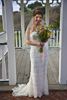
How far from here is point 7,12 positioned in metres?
3.24

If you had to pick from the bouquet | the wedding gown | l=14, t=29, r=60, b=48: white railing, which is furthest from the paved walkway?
l=14, t=29, r=60, b=48: white railing

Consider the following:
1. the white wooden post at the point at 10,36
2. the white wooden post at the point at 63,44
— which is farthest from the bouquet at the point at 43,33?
the white wooden post at the point at 10,36

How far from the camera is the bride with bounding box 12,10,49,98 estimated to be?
2.80 meters

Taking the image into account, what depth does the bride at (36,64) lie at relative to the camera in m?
2.80

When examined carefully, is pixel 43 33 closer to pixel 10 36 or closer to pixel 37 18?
pixel 37 18

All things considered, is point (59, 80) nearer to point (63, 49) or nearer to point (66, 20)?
point (63, 49)

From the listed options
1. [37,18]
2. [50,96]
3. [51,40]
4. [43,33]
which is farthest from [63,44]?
[51,40]

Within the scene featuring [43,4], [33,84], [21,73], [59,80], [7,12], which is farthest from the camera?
[43,4]

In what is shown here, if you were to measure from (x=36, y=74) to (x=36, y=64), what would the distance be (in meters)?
0.23

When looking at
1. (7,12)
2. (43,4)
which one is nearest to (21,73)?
(7,12)

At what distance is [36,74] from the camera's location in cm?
298

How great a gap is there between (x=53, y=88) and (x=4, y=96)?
117cm

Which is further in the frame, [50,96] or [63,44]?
[63,44]

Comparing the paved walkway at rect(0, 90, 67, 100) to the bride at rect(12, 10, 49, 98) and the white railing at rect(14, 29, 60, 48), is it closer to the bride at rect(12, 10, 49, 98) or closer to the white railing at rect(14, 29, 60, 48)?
the bride at rect(12, 10, 49, 98)
